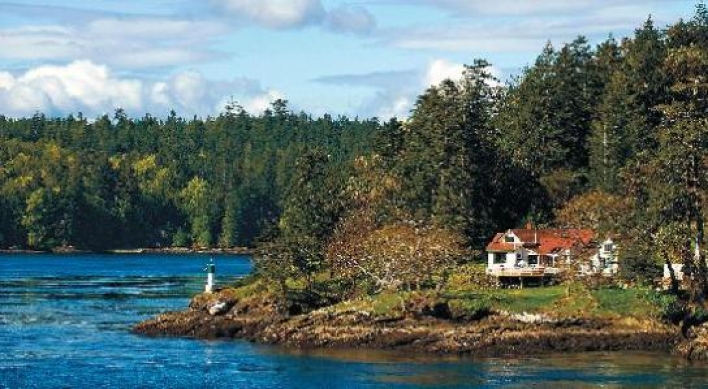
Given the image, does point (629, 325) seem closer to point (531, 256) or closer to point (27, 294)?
point (531, 256)

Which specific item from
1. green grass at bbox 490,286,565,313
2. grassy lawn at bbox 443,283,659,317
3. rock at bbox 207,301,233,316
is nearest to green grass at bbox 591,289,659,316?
grassy lawn at bbox 443,283,659,317

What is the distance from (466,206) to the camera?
11994 cm

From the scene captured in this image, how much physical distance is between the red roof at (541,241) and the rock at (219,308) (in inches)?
861

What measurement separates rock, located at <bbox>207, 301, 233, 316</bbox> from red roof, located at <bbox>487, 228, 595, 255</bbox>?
21875mm

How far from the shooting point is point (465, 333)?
284 ft

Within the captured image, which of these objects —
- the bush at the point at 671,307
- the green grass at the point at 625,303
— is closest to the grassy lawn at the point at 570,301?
the green grass at the point at 625,303

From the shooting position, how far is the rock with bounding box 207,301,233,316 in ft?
327

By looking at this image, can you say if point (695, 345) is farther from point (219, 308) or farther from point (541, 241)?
point (219, 308)

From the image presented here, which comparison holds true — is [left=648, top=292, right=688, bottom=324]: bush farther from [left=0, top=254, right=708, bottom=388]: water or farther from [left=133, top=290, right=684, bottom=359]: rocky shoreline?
[left=0, top=254, right=708, bottom=388]: water

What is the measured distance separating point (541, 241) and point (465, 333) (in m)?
23.3

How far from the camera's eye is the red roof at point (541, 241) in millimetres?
104375

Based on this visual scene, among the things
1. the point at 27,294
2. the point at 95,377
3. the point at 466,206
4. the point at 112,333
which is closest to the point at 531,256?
the point at 466,206

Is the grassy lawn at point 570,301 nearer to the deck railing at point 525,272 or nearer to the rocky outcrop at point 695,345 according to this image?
the rocky outcrop at point 695,345

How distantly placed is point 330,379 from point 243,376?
201 inches
